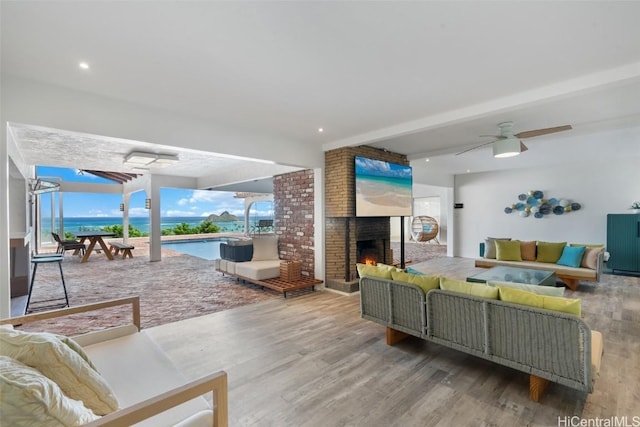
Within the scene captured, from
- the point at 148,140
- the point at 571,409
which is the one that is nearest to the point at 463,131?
the point at 571,409

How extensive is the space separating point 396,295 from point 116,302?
2.57 meters

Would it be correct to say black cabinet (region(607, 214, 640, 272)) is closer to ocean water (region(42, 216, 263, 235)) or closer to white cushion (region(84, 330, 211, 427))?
white cushion (region(84, 330, 211, 427))

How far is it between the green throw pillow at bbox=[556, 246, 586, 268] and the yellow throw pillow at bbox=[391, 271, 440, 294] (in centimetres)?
461

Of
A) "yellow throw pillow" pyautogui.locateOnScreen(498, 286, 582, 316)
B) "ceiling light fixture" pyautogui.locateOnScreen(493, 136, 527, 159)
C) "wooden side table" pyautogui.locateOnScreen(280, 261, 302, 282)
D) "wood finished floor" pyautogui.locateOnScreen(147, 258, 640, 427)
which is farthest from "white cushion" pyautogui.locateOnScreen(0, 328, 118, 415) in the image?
"ceiling light fixture" pyautogui.locateOnScreen(493, 136, 527, 159)

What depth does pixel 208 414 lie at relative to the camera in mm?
1317

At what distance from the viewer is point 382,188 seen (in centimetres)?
552

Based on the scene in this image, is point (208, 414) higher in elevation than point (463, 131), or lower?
lower

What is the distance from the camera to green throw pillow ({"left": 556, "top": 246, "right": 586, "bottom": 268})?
5.58m

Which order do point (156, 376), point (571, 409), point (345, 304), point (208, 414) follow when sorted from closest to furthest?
point (208, 414) < point (156, 376) < point (571, 409) < point (345, 304)

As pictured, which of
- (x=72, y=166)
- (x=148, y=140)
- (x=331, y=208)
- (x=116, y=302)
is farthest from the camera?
(x=72, y=166)

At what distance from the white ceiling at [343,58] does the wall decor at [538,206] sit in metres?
4.07

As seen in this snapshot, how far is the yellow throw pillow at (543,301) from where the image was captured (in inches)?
80.7

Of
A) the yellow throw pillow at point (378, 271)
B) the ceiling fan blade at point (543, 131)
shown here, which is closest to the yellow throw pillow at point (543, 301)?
the yellow throw pillow at point (378, 271)

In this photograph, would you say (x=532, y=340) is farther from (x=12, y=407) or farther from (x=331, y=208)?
(x=331, y=208)
